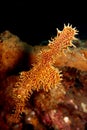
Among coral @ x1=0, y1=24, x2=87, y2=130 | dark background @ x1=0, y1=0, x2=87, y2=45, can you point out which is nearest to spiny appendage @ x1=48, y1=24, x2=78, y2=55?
coral @ x1=0, y1=24, x2=87, y2=130

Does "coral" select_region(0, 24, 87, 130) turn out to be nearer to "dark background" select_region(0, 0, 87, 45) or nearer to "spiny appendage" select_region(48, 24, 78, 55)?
"spiny appendage" select_region(48, 24, 78, 55)

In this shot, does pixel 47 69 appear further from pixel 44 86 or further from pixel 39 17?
pixel 39 17

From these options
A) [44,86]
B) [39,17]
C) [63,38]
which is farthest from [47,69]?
[39,17]

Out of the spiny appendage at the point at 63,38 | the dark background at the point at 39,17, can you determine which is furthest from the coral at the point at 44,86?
the dark background at the point at 39,17

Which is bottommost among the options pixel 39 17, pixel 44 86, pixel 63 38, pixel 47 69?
pixel 44 86

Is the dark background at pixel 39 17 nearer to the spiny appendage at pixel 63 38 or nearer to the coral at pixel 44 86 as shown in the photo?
the coral at pixel 44 86
